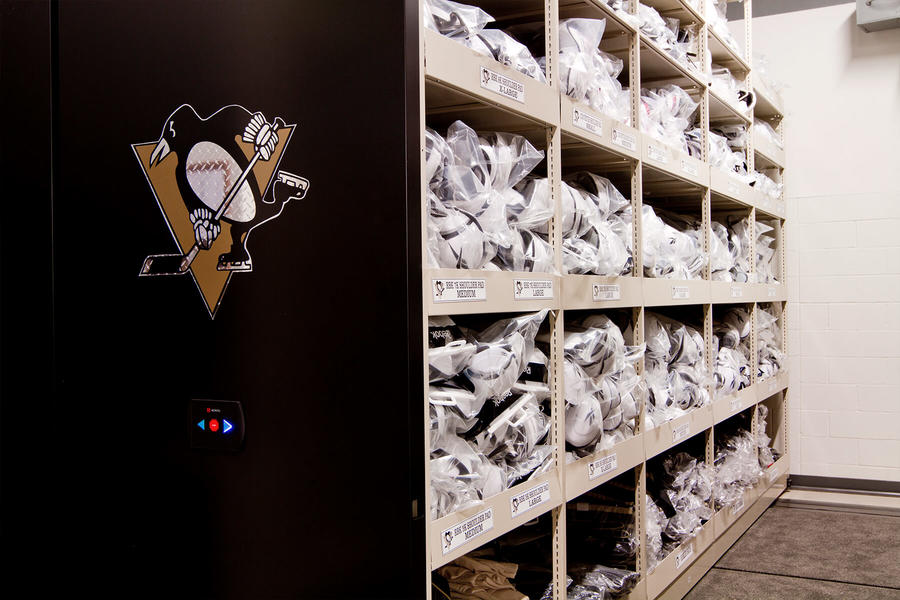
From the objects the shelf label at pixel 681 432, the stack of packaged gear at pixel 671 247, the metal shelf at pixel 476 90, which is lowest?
the shelf label at pixel 681 432

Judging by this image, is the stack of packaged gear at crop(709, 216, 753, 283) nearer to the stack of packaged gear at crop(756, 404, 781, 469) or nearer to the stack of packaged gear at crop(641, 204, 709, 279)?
the stack of packaged gear at crop(641, 204, 709, 279)

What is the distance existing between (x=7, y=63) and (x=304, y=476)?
1.20 m

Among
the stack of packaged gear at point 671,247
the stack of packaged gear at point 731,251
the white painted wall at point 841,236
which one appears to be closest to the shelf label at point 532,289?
the stack of packaged gear at point 671,247

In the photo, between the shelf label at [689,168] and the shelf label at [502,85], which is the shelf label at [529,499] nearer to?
the shelf label at [502,85]

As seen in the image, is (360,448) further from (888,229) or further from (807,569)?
(888,229)

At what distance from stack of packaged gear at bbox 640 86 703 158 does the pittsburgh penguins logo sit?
1.83 m

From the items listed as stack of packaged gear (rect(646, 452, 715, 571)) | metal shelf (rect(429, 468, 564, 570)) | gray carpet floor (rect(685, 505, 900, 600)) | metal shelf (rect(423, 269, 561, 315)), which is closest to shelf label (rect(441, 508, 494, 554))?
metal shelf (rect(429, 468, 564, 570))

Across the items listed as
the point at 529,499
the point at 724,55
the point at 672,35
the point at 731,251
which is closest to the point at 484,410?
the point at 529,499

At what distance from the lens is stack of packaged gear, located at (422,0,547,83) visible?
1907mm

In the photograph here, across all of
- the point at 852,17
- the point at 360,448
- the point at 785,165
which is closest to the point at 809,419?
the point at 785,165

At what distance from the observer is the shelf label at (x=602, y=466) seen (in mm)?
2477

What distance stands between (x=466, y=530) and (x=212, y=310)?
0.74m

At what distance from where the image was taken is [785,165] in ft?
17.8

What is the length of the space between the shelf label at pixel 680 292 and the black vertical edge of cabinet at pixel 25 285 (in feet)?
7.58
